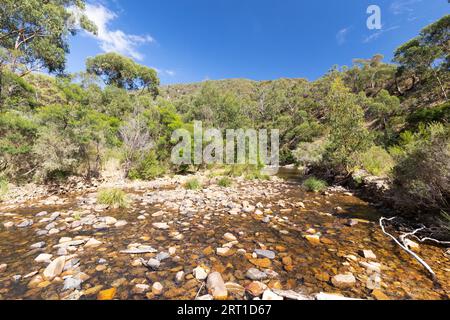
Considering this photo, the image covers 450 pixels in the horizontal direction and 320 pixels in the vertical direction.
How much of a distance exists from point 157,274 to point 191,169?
39.2 ft

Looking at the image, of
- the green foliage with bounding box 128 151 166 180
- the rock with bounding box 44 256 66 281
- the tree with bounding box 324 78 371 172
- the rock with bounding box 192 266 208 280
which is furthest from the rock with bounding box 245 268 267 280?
the green foliage with bounding box 128 151 166 180

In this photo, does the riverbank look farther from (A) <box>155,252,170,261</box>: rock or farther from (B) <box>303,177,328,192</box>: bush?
(B) <box>303,177,328,192</box>: bush

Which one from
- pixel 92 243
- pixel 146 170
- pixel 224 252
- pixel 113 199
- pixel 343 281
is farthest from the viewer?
pixel 146 170

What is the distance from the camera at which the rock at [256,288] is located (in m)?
2.37

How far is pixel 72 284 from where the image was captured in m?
2.48

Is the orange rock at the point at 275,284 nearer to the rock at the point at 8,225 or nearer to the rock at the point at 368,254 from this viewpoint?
the rock at the point at 368,254

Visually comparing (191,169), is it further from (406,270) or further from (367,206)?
(406,270)

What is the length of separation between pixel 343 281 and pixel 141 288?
2.81m

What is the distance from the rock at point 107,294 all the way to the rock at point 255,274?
181 cm

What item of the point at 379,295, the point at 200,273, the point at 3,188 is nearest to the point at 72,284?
the point at 200,273

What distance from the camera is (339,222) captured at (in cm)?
505

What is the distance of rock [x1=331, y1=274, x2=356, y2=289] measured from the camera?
8.34 ft

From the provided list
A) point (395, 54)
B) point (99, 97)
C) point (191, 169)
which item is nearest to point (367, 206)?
point (191, 169)

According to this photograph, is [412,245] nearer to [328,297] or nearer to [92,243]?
[328,297]
